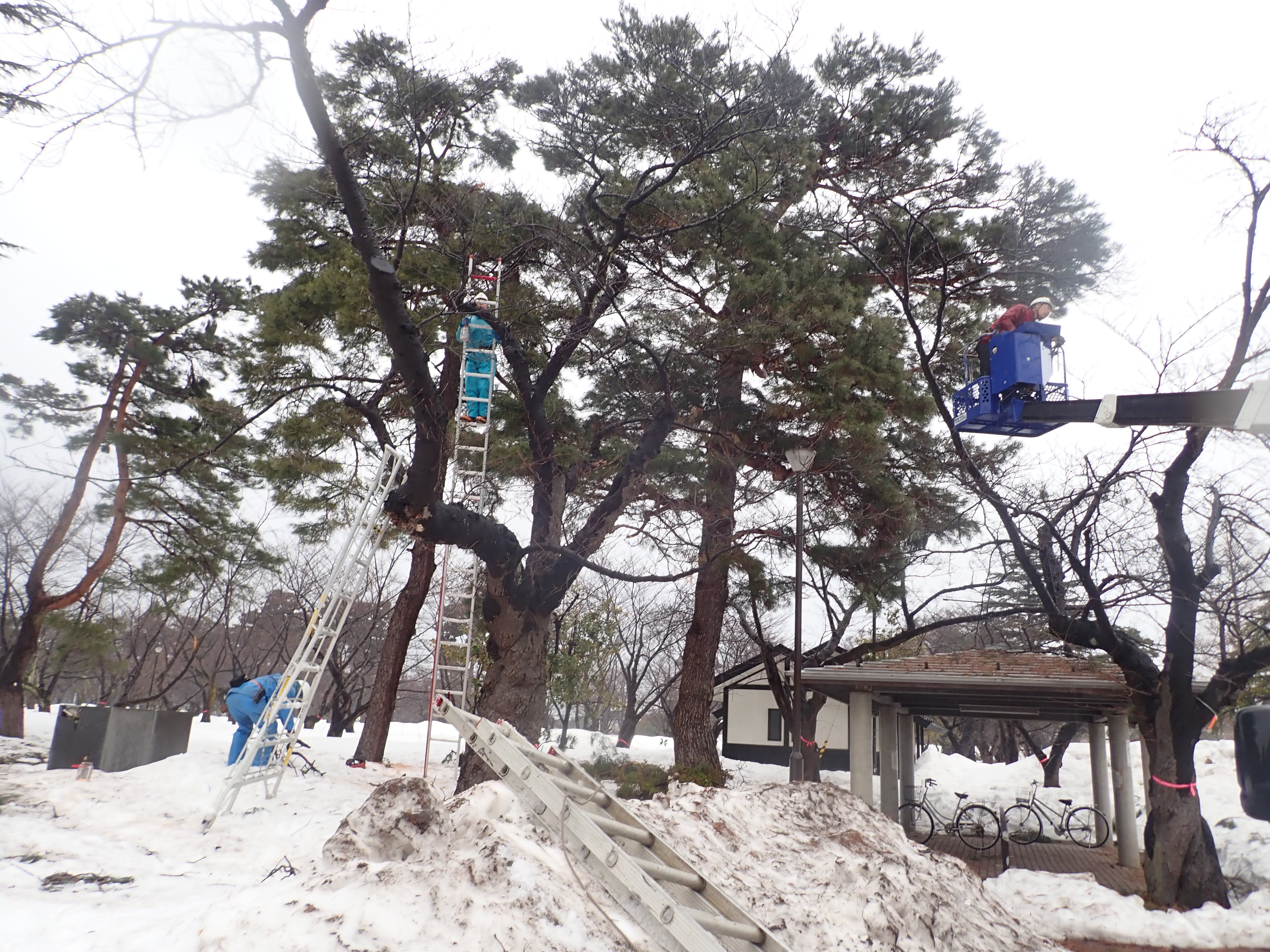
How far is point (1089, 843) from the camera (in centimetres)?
1800

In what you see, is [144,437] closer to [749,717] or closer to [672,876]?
[672,876]

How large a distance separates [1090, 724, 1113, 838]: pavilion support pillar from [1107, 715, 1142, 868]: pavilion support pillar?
20.0 inches

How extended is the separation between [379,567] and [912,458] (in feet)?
69.9

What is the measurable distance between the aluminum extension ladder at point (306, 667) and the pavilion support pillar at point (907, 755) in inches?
540

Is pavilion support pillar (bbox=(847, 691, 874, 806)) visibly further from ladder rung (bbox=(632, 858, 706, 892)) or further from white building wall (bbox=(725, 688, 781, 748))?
white building wall (bbox=(725, 688, 781, 748))

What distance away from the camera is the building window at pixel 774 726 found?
1421 inches

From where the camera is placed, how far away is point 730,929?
4262 millimetres

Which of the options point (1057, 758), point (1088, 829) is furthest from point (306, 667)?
point (1057, 758)

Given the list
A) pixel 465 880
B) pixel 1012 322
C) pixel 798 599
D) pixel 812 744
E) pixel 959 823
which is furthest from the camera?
pixel 812 744

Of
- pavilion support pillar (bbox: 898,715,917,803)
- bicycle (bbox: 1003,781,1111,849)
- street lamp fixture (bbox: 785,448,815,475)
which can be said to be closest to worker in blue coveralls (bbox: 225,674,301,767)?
street lamp fixture (bbox: 785,448,815,475)

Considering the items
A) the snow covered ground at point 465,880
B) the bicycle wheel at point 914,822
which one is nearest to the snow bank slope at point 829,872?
the snow covered ground at point 465,880

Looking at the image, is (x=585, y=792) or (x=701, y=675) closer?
(x=585, y=792)

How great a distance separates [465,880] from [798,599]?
10.1 metres

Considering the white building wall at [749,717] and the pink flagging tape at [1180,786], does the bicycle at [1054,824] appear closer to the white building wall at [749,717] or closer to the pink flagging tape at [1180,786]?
the pink flagging tape at [1180,786]
